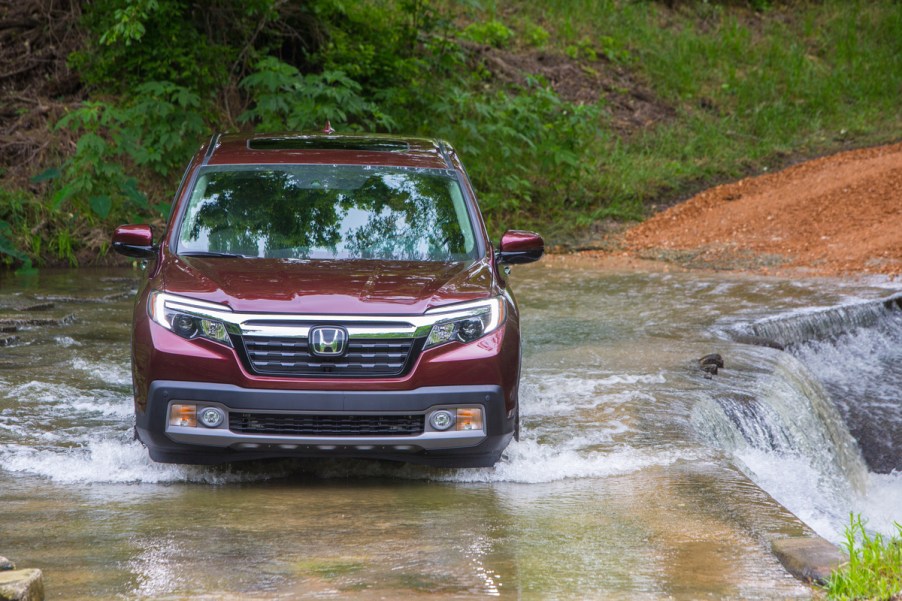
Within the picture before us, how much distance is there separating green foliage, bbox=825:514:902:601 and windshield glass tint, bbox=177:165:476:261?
8.59 feet

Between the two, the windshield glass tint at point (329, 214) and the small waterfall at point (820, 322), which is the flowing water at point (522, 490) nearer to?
the small waterfall at point (820, 322)

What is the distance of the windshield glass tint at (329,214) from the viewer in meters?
5.99

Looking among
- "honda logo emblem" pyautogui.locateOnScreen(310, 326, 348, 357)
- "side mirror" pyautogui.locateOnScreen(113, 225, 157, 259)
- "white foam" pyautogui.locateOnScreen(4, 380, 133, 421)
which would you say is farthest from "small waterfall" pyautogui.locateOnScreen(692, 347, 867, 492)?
"white foam" pyautogui.locateOnScreen(4, 380, 133, 421)

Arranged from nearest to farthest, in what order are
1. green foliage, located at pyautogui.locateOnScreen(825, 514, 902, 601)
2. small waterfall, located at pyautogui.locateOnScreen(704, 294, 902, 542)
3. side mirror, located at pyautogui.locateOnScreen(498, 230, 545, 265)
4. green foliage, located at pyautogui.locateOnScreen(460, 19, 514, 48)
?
1. green foliage, located at pyautogui.locateOnScreen(825, 514, 902, 601)
2. side mirror, located at pyautogui.locateOnScreen(498, 230, 545, 265)
3. small waterfall, located at pyautogui.locateOnScreen(704, 294, 902, 542)
4. green foliage, located at pyautogui.locateOnScreen(460, 19, 514, 48)

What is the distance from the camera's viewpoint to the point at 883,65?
81.8ft

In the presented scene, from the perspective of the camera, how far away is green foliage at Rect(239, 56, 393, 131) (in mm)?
13797

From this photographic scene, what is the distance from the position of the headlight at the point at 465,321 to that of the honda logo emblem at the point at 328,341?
1.29 ft

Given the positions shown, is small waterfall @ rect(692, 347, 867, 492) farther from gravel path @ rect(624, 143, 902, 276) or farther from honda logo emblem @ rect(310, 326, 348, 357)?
gravel path @ rect(624, 143, 902, 276)

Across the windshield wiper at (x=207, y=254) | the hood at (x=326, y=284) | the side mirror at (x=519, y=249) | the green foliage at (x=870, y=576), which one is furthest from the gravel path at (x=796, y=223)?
the green foliage at (x=870, y=576)

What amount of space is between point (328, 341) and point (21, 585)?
6.07 feet

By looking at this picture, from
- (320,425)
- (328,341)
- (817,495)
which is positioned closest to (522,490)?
(320,425)

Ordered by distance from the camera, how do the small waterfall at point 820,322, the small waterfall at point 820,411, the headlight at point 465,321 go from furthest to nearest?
the small waterfall at point 820,322
the small waterfall at point 820,411
the headlight at point 465,321

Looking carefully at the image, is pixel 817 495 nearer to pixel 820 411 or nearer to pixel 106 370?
pixel 820 411

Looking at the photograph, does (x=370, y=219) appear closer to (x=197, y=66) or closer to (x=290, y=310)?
(x=290, y=310)
